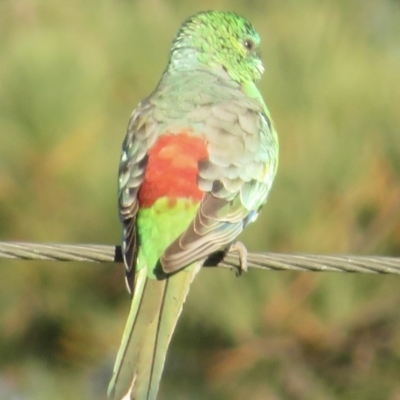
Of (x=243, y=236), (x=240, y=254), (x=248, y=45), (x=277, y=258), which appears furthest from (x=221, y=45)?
(x=277, y=258)

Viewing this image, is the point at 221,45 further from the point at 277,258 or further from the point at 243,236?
the point at 277,258

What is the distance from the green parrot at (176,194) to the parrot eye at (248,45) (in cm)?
44

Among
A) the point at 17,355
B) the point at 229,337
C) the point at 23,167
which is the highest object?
the point at 23,167

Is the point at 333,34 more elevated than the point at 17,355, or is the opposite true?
the point at 333,34

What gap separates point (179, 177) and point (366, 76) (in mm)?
1746

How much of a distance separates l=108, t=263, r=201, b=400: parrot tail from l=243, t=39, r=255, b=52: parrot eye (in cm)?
164

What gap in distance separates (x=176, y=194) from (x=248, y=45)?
1502mm

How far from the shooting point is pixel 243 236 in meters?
5.43

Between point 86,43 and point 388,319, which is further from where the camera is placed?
point 86,43

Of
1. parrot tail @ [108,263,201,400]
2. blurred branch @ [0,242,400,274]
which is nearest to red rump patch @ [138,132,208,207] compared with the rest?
parrot tail @ [108,263,201,400]

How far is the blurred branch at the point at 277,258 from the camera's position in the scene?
13.0 feet

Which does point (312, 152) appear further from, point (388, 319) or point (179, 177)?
point (179, 177)

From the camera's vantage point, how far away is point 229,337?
5.48m

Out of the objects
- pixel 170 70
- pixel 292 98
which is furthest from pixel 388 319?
pixel 170 70
